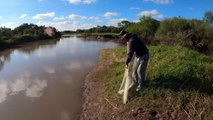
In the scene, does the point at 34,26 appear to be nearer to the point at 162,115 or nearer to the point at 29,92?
the point at 29,92

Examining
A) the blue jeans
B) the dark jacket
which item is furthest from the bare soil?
the dark jacket

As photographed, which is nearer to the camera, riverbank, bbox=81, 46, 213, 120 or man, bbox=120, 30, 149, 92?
riverbank, bbox=81, 46, 213, 120

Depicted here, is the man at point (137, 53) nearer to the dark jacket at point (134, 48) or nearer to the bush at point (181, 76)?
the dark jacket at point (134, 48)

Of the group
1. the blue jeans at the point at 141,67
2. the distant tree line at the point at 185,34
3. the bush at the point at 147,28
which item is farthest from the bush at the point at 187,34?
the blue jeans at the point at 141,67

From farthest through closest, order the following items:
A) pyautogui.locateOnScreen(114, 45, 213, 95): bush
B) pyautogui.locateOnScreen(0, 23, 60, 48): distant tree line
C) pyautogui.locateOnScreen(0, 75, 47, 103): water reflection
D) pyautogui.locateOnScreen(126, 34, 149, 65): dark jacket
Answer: pyautogui.locateOnScreen(0, 23, 60, 48): distant tree line, pyautogui.locateOnScreen(0, 75, 47, 103): water reflection, pyautogui.locateOnScreen(114, 45, 213, 95): bush, pyautogui.locateOnScreen(126, 34, 149, 65): dark jacket

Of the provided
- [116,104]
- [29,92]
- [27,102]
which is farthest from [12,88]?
[116,104]

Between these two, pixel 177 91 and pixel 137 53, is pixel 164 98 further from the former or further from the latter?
pixel 137 53

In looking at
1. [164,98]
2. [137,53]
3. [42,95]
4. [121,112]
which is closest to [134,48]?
[137,53]

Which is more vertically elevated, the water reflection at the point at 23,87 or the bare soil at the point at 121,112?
the bare soil at the point at 121,112

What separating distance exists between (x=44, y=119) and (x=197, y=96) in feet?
16.1

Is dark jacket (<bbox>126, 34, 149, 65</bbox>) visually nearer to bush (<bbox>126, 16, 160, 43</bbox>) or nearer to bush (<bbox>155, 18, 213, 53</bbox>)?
bush (<bbox>155, 18, 213, 53</bbox>)

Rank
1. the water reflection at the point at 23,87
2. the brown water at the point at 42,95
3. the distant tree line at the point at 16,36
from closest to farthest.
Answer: the brown water at the point at 42,95 → the water reflection at the point at 23,87 → the distant tree line at the point at 16,36

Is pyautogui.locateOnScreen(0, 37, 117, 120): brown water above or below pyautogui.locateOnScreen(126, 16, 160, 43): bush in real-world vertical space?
below

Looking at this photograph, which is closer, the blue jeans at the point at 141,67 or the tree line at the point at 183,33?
the blue jeans at the point at 141,67
